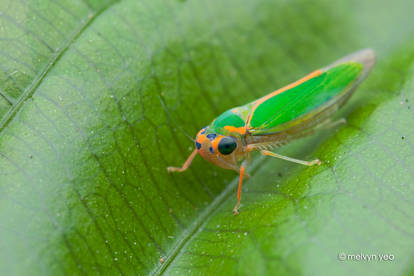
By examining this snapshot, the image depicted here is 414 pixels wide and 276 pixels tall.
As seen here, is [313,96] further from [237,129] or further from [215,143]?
[215,143]

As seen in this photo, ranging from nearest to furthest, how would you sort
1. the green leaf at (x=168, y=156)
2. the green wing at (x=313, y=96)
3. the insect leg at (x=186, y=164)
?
the green leaf at (x=168, y=156) → the insect leg at (x=186, y=164) → the green wing at (x=313, y=96)

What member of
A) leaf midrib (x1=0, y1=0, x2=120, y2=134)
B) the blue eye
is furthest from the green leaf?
the blue eye

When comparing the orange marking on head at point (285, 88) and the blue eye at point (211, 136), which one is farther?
the orange marking on head at point (285, 88)

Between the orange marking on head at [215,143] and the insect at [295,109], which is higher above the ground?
the orange marking on head at [215,143]

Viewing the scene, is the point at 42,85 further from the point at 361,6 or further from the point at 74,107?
the point at 361,6

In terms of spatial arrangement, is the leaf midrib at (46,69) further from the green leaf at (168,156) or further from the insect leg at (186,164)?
the insect leg at (186,164)

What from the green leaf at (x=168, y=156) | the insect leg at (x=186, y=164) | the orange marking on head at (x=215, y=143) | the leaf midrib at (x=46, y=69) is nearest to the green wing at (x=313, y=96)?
the green leaf at (x=168, y=156)

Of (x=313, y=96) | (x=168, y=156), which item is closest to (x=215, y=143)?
(x=168, y=156)
